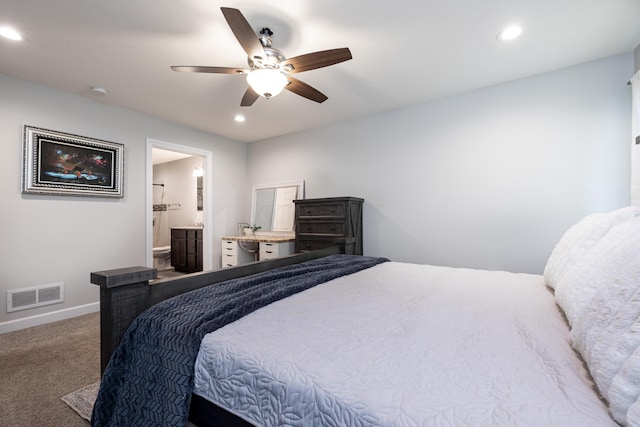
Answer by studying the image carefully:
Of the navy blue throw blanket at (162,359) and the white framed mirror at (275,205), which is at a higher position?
the white framed mirror at (275,205)

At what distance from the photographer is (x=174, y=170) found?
6395 mm

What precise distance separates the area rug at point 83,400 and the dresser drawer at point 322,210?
2632mm

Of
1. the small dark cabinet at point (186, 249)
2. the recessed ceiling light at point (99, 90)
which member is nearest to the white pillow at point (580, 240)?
the recessed ceiling light at point (99, 90)

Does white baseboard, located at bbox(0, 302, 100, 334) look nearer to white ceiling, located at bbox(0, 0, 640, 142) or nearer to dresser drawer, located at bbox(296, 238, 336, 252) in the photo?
white ceiling, located at bbox(0, 0, 640, 142)

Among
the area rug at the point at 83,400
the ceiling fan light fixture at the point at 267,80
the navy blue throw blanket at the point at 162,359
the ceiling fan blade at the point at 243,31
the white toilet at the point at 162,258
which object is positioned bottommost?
the area rug at the point at 83,400

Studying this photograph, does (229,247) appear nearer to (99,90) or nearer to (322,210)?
(322,210)

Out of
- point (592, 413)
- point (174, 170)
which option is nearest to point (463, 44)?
point (592, 413)

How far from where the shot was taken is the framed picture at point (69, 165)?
9.33 feet

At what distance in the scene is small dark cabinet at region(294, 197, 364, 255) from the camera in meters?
3.52

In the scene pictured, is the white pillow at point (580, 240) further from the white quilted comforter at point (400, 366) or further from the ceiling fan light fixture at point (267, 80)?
the ceiling fan light fixture at point (267, 80)

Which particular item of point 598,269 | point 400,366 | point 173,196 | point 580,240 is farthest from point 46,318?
point 580,240

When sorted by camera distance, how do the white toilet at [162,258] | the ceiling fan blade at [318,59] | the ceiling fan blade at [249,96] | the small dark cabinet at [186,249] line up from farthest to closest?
the white toilet at [162,258], the small dark cabinet at [186,249], the ceiling fan blade at [249,96], the ceiling fan blade at [318,59]

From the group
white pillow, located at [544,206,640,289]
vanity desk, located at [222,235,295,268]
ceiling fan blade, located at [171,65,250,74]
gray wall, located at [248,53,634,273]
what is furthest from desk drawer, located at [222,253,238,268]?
white pillow, located at [544,206,640,289]

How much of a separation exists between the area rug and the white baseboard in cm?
171
